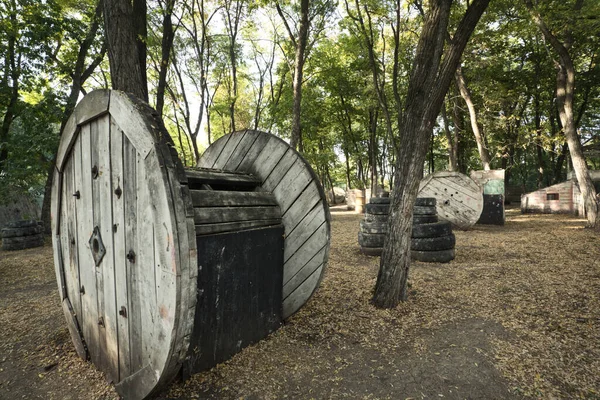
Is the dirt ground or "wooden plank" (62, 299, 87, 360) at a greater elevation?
"wooden plank" (62, 299, 87, 360)

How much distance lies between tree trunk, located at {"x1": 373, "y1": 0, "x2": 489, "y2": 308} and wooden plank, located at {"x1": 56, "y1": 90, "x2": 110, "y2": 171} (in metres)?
3.05

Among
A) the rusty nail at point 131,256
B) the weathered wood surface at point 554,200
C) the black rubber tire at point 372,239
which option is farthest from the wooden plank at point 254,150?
the weathered wood surface at point 554,200

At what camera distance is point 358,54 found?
58.2ft

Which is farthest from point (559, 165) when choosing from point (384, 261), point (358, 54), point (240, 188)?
point (240, 188)

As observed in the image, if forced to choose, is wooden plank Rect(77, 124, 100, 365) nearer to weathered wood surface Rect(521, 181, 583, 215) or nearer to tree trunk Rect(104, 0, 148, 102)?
tree trunk Rect(104, 0, 148, 102)

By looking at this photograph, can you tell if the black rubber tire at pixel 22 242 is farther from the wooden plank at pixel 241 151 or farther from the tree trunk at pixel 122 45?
the wooden plank at pixel 241 151

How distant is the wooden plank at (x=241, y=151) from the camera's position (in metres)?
3.06

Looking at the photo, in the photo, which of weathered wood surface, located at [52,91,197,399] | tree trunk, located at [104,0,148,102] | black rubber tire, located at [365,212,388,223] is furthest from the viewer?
black rubber tire, located at [365,212,388,223]

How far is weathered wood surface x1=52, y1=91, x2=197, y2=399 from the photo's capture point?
164 centimetres

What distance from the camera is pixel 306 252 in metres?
2.90

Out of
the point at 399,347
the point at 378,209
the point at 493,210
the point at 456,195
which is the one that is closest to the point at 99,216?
the point at 399,347

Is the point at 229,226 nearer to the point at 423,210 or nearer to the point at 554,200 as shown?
the point at 423,210

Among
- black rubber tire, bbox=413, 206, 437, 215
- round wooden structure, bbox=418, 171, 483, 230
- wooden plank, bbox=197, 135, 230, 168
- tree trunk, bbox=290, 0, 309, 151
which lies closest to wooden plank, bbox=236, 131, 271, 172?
wooden plank, bbox=197, 135, 230, 168

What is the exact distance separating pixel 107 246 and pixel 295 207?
1544 millimetres
